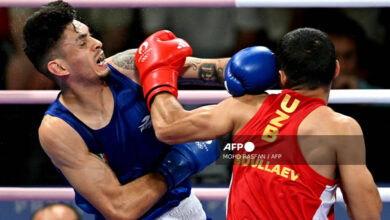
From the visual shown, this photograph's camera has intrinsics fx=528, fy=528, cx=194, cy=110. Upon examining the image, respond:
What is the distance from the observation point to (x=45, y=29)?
169 centimetres

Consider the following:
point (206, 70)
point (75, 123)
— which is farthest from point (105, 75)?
point (206, 70)

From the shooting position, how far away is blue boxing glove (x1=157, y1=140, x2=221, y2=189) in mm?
1764

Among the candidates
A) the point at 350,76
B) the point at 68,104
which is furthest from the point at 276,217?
the point at 350,76

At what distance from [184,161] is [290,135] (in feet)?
1.45

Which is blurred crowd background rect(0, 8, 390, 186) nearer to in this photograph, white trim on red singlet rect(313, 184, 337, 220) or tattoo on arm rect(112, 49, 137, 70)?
tattoo on arm rect(112, 49, 137, 70)

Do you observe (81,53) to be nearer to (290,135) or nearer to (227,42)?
(290,135)

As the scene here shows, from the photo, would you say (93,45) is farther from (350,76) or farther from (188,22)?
(350,76)

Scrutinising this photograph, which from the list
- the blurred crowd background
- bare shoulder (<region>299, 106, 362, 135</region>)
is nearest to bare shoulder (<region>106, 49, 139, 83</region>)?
bare shoulder (<region>299, 106, 362, 135</region>)

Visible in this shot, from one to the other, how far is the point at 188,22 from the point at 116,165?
1385 millimetres

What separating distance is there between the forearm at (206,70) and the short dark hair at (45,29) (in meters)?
0.43

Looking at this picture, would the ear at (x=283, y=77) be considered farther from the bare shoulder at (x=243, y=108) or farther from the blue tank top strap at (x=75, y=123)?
the blue tank top strap at (x=75, y=123)

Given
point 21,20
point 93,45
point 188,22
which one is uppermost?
point 93,45

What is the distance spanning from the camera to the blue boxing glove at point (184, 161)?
176 centimetres

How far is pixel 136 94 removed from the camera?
181 cm
